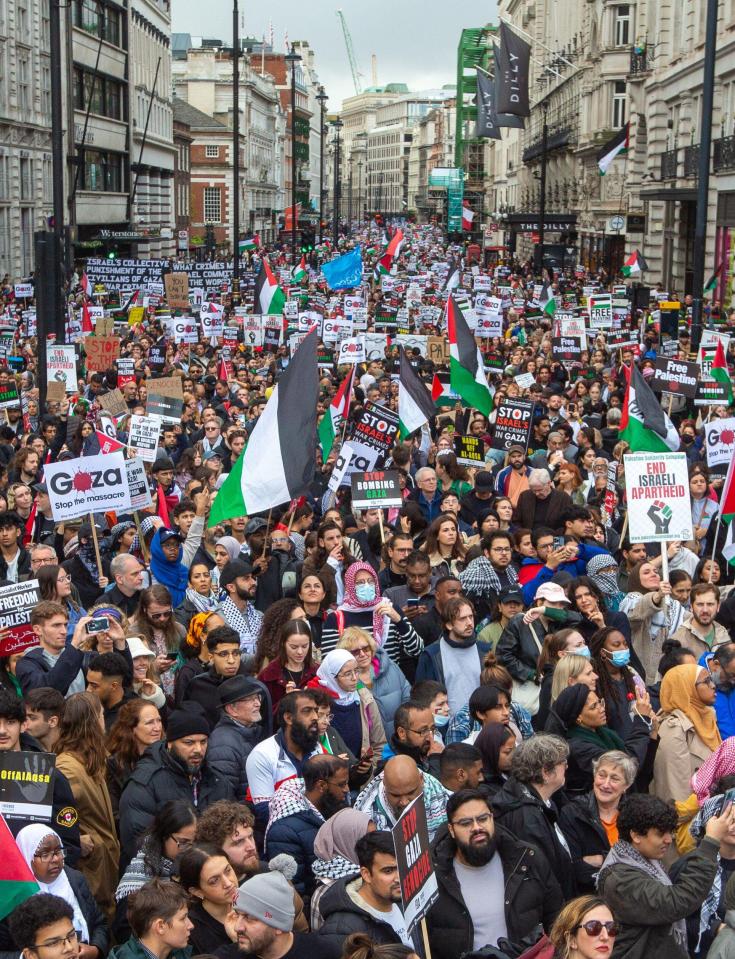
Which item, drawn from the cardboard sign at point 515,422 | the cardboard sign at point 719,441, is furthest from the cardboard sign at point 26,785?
the cardboard sign at point 515,422

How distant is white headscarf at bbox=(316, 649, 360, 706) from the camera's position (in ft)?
23.8

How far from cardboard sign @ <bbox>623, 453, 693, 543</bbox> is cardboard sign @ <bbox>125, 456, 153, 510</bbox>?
374cm

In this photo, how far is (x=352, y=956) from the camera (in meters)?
4.74

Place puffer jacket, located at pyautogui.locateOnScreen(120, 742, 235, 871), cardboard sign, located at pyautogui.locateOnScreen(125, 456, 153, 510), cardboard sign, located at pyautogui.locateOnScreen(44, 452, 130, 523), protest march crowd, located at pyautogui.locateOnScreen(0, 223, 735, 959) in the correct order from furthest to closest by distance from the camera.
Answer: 1. cardboard sign, located at pyautogui.locateOnScreen(125, 456, 153, 510)
2. cardboard sign, located at pyautogui.locateOnScreen(44, 452, 130, 523)
3. puffer jacket, located at pyautogui.locateOnScreen(120, 742, 235, 871)
4. protest march crowd, located at pyautogui.locateOnScreen(0, 223, 735, 959)

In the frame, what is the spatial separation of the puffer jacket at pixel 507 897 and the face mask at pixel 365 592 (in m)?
2.98

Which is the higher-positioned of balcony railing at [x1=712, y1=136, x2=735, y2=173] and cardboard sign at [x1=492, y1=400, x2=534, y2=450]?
balcony railing at [x1=712, y1=136, x2=735, y2=173]

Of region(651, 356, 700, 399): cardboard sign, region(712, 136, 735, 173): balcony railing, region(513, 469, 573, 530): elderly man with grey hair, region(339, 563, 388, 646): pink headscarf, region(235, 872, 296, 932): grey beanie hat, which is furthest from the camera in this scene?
region(712, 136, 735, 173): balcony railing

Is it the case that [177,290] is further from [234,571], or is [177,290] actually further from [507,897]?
[507,897]

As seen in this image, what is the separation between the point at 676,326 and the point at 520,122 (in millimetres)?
30021

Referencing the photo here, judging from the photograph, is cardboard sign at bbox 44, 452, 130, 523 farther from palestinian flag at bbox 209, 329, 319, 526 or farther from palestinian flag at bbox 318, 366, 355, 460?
palestinian flag at bbox 318, 366, 355, 460

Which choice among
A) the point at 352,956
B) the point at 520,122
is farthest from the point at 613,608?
the point at 520,122

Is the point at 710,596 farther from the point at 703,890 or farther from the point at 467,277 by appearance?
the point at 467,277

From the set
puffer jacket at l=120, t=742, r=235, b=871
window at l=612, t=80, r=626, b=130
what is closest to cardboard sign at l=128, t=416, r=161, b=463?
puffer jacket at l=120, t=742, r=235, b=871

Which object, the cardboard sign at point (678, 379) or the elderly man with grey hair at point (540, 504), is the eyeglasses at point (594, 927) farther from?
the cardboard sign at point (678, 379)
